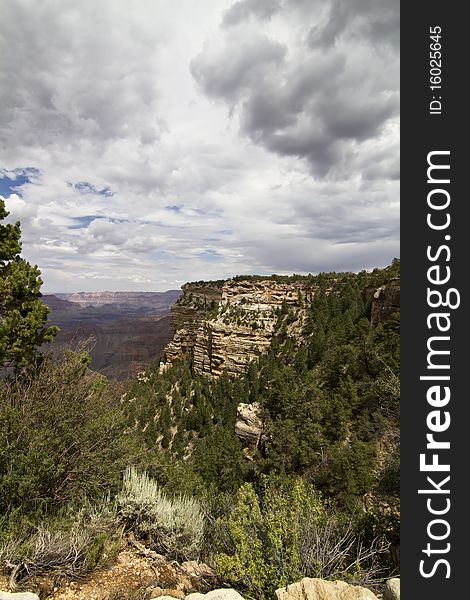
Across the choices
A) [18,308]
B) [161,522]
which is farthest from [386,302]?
[18,308]

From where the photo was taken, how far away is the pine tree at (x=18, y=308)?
8.31m

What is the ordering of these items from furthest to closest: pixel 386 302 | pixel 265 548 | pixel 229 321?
pixel 229 321
pixel 386 302
pixel 265 548

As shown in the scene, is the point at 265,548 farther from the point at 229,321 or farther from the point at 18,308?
the point at 229,321

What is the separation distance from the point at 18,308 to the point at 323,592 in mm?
10045

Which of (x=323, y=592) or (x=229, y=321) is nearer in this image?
(x=323, y=592)

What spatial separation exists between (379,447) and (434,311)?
12.9 metres

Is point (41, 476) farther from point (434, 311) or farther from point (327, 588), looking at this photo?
point (434, 311)

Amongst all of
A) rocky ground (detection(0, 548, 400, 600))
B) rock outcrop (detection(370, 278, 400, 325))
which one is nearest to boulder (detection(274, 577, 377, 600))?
rocky ground (detection(0, 548, 400, 600))

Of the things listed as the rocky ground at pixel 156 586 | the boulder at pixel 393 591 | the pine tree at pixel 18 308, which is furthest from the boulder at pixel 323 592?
the pine tree at pixel 18 308

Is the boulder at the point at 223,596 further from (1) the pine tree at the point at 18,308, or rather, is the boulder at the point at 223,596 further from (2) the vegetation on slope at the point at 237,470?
(1) the pine tree at the point at 18,308

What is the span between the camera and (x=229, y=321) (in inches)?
1385

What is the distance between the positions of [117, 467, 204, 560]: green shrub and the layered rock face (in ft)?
87.0

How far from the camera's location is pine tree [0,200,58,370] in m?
8.31

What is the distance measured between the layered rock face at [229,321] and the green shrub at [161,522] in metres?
26.5
